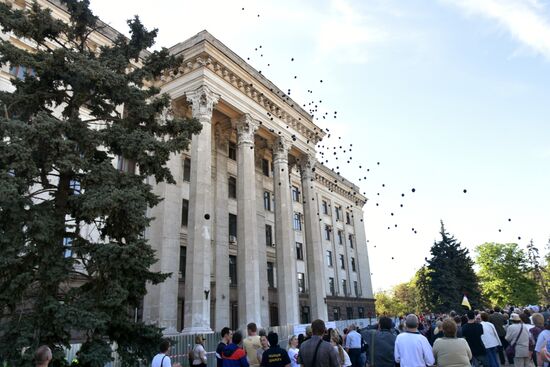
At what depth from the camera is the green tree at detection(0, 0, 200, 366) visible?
343 inches

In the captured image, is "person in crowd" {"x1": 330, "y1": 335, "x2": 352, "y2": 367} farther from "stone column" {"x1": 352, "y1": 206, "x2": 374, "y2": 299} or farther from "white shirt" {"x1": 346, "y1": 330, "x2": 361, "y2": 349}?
"stone column" {"x1": 352, "y1": 206, "x2": 374, "y2": 299}

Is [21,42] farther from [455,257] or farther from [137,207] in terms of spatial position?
[455,257]

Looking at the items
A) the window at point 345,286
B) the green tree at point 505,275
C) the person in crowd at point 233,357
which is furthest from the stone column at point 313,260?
the green tree at point 505,275

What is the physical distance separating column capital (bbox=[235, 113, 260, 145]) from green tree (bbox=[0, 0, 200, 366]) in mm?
11943

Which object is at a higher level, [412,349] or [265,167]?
[265,167]

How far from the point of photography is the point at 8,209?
8766 mm

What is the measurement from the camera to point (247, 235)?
21.8 m

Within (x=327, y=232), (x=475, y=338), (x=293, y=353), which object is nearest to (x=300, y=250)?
(x=327, y=232)

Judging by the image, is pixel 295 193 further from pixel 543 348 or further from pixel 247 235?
pixel 543 348

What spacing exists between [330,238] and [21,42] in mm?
33705

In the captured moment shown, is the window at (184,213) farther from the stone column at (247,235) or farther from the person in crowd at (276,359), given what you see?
the person in crowd at (276,359)

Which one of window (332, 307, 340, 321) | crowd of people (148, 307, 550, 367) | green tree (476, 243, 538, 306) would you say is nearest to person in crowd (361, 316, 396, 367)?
crowd of people (148, 307, 550, 367)

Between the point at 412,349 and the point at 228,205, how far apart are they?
2091 centimetres

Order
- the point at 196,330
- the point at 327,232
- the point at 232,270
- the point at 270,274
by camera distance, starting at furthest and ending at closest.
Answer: the point at 327,232 → the point at 270,274 → the point at 232,270 → the point at 196,330
